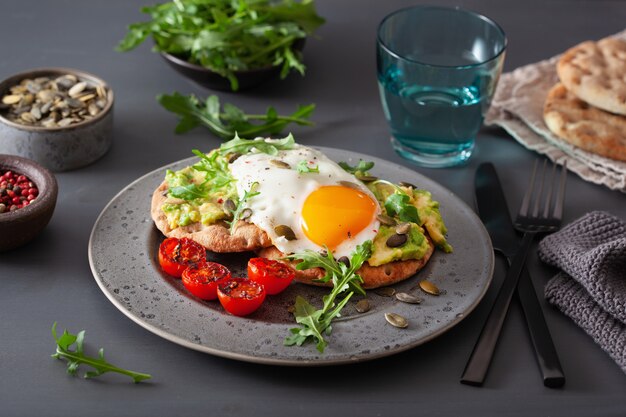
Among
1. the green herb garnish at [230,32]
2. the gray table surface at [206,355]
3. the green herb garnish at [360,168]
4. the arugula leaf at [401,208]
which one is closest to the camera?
the gray table surface at [206,355]

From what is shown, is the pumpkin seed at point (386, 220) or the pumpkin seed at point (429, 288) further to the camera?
the pumpkin seed at point (386, 220)

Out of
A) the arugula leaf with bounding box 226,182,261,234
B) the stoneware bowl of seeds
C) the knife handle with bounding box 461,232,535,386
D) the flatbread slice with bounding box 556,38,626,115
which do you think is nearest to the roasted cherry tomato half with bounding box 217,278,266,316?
the arugula leaf with bounding box 226,182,261,234

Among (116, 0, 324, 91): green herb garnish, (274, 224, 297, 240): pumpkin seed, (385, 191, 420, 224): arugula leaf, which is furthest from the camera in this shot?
(116, 0, 324, 91): green herb garnish

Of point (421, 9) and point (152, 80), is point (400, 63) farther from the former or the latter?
point (152, 80)

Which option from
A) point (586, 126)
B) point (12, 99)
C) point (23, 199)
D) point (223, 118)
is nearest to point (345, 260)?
point (23, 199)

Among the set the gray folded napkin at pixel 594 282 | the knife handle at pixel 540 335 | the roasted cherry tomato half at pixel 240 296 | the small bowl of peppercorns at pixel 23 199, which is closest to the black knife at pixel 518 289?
the knife handle at pixel 540 335

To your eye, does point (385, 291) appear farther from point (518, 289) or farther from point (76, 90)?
point (76, 90)

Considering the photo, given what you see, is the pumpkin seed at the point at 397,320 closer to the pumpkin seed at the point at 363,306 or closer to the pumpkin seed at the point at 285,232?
the pumpkin seed at the point at 363,306

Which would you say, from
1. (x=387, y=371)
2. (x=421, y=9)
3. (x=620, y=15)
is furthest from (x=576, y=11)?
(x=387, y=371)

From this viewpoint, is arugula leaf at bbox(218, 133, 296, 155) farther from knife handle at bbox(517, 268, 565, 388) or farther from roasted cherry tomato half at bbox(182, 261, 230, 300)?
knife handle at bbox(517, 268, 565, 388)
